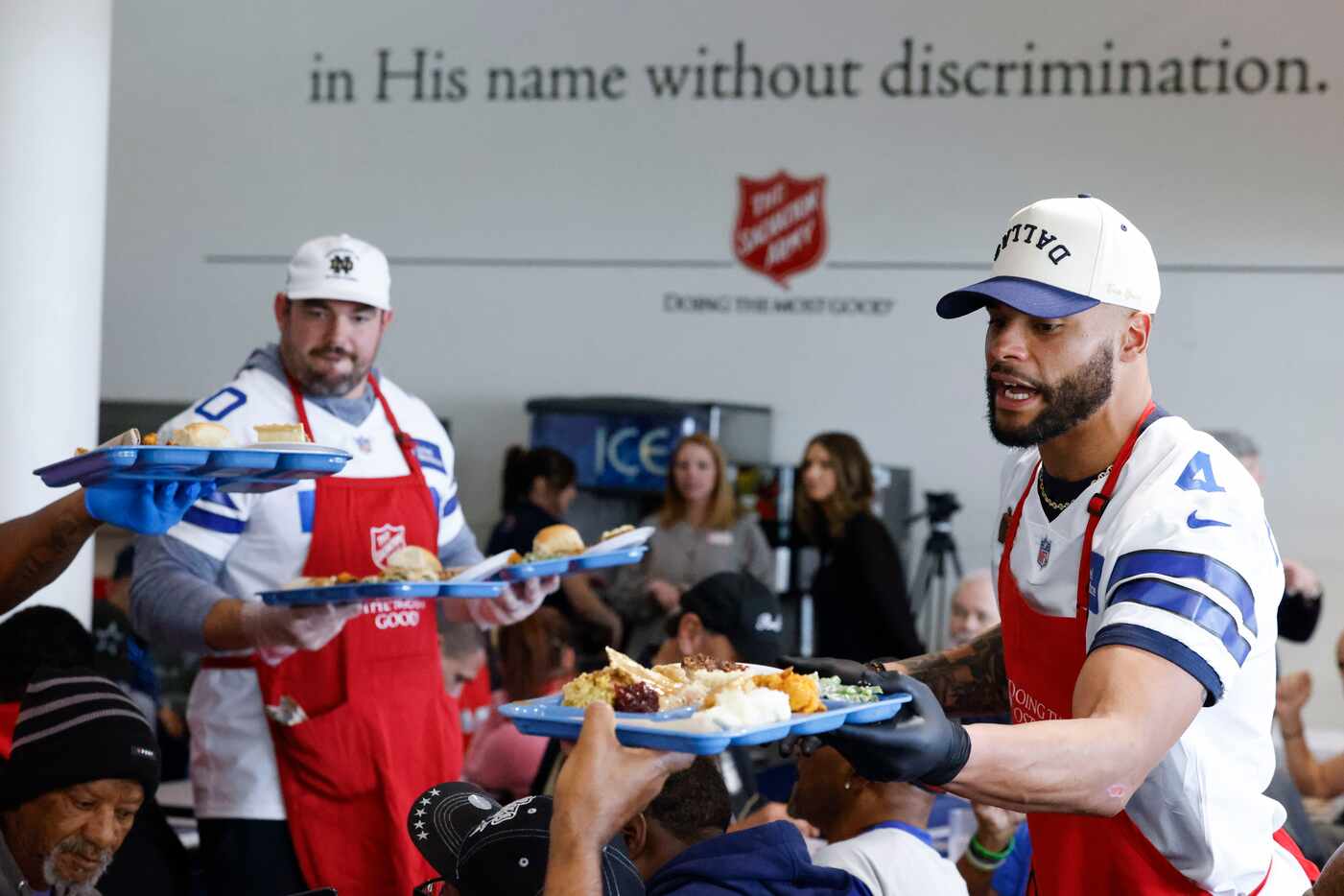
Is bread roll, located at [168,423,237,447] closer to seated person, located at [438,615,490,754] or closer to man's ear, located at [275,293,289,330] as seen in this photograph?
man's ear, located at [275,293,289,330]

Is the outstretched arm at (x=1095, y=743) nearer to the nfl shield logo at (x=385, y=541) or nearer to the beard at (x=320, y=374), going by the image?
the nfl shield logo at (x=385, y=541)

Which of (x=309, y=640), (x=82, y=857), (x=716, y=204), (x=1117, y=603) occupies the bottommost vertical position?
(x=82, y=857)

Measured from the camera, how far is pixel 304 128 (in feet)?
27.8

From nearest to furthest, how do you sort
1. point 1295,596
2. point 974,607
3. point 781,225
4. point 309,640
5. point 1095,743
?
point 1095,743 < point 309,640 < point 974,607 < point 1295,596 < point 781,225

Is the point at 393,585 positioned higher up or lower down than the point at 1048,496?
lower down

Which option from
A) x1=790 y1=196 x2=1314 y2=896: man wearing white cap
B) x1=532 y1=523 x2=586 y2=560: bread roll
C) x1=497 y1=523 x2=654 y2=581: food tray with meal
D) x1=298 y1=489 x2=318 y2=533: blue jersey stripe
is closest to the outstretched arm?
x1=790 y1=196 x2=1314 y2=896: man wearing white cap

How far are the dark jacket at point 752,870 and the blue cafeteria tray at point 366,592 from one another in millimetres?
786

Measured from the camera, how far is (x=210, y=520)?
3027mm

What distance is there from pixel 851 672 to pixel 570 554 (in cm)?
162

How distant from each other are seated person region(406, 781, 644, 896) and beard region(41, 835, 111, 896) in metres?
0.54

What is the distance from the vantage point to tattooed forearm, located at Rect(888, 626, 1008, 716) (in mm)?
2439

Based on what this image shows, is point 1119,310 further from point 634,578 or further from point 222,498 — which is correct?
point 634,578

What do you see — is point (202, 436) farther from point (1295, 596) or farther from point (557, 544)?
point (1295, 596)

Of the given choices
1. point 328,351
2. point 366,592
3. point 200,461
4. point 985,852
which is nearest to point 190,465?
point 200,461
